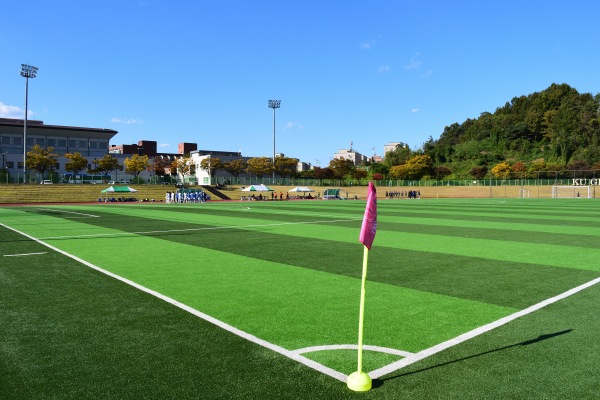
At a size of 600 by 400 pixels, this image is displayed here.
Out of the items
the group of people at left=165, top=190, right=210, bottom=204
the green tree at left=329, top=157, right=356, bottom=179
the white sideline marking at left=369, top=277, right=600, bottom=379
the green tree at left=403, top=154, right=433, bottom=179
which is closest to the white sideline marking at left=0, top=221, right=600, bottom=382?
the white sideline marking at left=369, top=277, right=600, bottom=379

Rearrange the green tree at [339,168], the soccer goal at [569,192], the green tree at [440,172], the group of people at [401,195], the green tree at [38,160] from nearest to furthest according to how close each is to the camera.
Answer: the soccer goal at [569,192]
the group of people at [401,195]
the green tree at [38,160]
the green tree at [339,168]
the green tree at [440,172]

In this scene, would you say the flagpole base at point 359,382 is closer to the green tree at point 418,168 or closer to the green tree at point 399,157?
the green tree at point 418,168

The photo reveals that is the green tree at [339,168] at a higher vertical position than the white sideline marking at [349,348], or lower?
higher

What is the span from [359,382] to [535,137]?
14955 centimetres

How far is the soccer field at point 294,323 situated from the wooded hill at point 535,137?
111125 millimetres

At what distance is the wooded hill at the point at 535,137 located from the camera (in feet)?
386

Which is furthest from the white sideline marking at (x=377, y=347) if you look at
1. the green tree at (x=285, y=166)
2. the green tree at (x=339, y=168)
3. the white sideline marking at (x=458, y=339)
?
the green tree at (x=285, y=166)

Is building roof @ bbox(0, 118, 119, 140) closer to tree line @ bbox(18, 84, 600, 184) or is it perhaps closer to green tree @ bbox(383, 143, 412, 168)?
tree line @ bbox(18, 84, 600, 184)

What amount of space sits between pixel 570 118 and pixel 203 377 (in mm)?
145124

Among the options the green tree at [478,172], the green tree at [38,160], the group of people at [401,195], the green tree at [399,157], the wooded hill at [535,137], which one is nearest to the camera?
the group of people at [401,195]

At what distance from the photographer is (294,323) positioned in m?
6.54

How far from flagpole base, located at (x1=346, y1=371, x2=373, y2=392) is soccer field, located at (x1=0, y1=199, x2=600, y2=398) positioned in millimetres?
89

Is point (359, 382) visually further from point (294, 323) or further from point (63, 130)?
point (63, 130)

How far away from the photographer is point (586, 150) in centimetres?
11375
